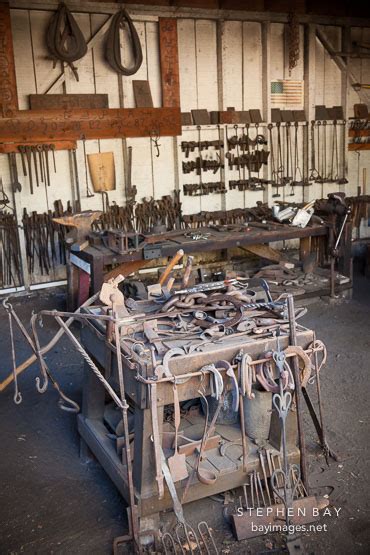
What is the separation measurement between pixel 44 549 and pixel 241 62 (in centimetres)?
677

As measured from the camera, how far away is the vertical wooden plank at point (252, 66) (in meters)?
7.93

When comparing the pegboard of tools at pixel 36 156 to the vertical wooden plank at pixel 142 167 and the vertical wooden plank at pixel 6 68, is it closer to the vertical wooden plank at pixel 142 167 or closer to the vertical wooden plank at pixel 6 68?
the vertical wooden plank at pixel 6 68

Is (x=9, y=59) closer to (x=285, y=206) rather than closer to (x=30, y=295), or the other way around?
(x=30, y=295)

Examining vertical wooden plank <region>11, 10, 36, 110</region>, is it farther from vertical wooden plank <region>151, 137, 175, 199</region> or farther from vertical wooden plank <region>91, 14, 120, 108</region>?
vertical wooden plank <region>151, 137, 175, 199</region>

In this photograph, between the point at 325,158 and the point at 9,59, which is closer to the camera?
→ the point at 9,59

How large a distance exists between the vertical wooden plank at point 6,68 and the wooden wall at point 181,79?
0.12 m

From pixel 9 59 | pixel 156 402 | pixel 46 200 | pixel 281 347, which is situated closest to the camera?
pixel 156 402

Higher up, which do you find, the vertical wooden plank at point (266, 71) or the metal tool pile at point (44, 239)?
the vertical wooden plank at point (266, 71)

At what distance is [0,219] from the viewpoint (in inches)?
264

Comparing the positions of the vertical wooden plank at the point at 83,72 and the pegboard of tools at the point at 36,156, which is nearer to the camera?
the pegboard of tools at the point at 36,156

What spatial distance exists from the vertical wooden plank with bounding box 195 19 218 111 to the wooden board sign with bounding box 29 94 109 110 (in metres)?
1.38

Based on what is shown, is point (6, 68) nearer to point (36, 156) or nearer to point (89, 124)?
point (36, 156)

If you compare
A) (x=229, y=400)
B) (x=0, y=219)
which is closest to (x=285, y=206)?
(x=0, y=219)

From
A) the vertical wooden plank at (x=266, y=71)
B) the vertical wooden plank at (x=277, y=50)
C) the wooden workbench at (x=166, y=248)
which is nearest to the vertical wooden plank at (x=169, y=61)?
the vertical wooden plank at (x=266, y=71)
